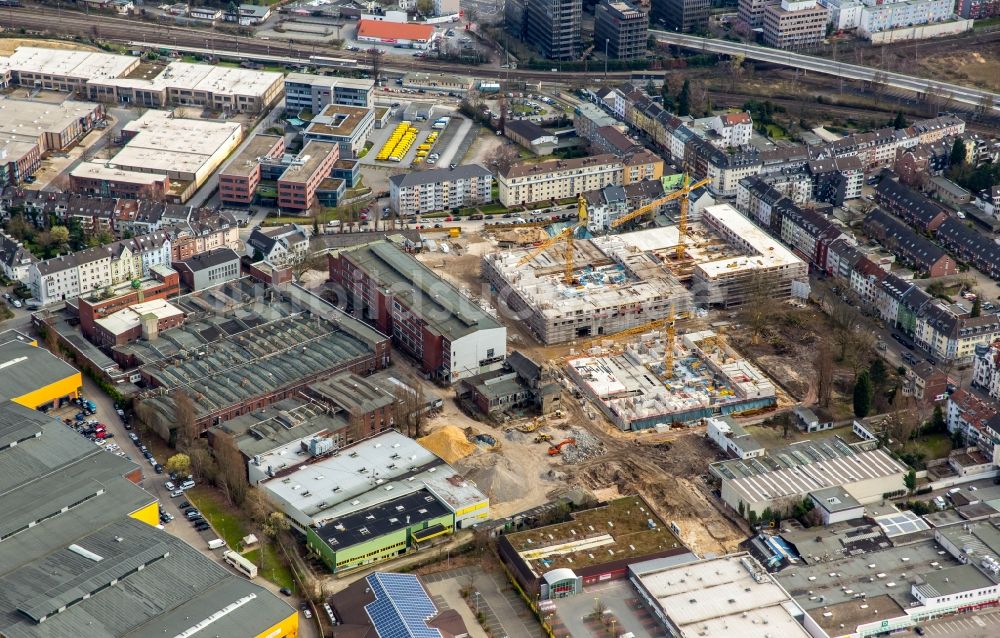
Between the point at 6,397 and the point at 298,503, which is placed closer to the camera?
the point at 298,503

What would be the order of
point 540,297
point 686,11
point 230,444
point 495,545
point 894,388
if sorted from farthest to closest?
point 686,11 → point 540,297 → point 894,388 → point 230,444 → point 495,545

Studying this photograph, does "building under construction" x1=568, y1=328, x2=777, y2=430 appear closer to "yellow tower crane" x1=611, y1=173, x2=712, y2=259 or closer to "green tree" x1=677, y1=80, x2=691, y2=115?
"yellow tower crane" x1=611, y1=173, x2=712, y2=259

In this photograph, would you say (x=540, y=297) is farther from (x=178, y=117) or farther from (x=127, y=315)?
(x=178, y=117)

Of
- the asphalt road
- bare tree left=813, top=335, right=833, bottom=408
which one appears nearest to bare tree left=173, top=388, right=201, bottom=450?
bare tree left=813, top=335, right=833, bottom=408

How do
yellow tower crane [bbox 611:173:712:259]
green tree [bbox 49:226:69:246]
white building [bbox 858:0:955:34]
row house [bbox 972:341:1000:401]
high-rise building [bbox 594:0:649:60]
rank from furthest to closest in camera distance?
white building [bbox 858:0:955:34] → high-rise building [bbox 594:0:649:60] → green tree [bbox 49:226:69:246] → yellow tower crane [bbox 611:173:712:259] → row house [bbox 972:341:1000:401]

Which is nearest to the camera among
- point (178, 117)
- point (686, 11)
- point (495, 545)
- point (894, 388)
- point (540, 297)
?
point (495, 545)

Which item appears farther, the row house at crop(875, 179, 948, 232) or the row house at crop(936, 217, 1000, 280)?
the row house at crop(875, 179, 948, 232)

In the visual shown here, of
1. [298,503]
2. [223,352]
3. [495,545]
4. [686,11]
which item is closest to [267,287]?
[223,352]
